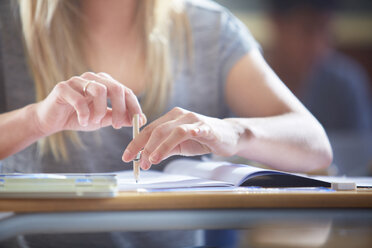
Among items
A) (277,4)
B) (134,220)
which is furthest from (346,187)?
(277,4)

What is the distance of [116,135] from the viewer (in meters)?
1.17

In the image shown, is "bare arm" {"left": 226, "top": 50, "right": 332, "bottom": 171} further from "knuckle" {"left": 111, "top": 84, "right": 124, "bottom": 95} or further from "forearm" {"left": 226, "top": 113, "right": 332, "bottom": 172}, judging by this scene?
"knuckle" {"left": 111, "top": 84, "right": 124, "bottom": 95}

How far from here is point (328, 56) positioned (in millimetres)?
3697

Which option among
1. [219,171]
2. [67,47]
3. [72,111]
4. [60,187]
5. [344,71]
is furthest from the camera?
[344,71]

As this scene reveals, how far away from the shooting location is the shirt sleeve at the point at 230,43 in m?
1.18

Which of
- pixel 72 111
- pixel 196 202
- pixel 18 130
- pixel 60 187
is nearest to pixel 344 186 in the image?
pixel 196 202

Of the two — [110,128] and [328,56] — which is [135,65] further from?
[328,56]

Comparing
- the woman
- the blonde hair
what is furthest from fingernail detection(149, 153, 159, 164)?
the blonde hair

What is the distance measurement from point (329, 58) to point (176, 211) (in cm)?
342

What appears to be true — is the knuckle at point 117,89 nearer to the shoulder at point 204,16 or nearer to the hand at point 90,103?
the hand at point 90,103

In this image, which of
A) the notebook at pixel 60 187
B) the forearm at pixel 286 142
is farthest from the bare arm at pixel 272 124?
the notebook at pixel 60 187

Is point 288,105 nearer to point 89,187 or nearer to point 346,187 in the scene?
point 346,187

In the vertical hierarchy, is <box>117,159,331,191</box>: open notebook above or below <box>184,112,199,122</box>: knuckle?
below

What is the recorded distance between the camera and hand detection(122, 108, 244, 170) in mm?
613
